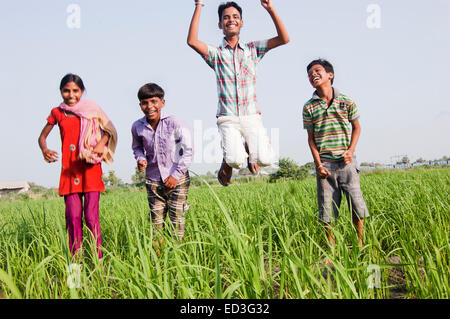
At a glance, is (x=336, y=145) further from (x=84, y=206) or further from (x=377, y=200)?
(x=84, y=206)

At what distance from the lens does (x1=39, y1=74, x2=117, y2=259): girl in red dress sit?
2.64 meters

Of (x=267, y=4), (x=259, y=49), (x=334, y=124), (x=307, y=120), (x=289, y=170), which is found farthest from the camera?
(x=289, y=170)

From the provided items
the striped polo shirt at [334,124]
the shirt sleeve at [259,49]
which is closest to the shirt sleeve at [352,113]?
the striped polo shirt at [334,124]

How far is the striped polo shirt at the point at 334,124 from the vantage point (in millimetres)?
2678

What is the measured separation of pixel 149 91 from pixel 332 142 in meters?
1.56

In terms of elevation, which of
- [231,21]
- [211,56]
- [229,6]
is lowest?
[211,56]

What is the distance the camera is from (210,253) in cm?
240

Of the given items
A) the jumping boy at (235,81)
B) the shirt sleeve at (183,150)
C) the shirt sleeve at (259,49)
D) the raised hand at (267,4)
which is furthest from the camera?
the shirt sleeve at (259,49)

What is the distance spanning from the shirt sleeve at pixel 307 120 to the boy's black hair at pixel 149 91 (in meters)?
1.24

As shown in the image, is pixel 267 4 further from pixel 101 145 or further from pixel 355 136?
pixel 101 145

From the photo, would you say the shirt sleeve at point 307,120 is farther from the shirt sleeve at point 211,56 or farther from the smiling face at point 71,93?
the smiling face at point 71,93

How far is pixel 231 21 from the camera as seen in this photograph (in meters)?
2.79

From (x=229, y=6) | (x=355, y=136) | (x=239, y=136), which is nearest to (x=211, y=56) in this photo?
(x=229, y=6)
